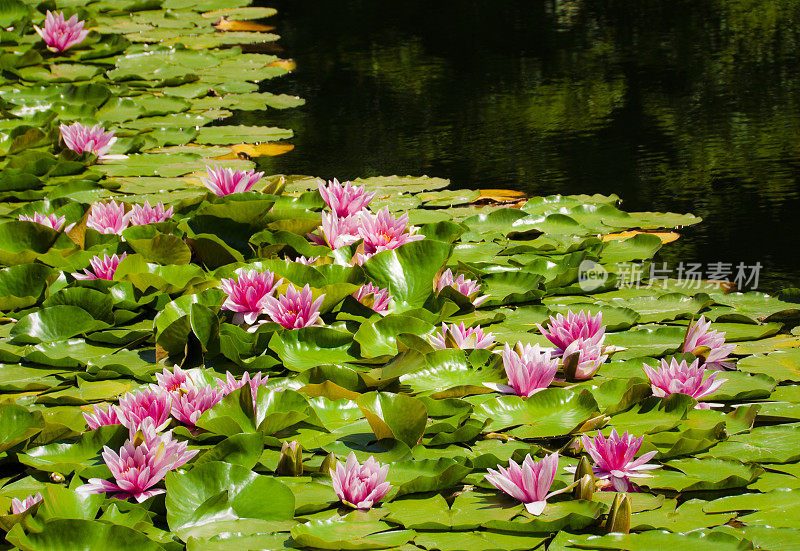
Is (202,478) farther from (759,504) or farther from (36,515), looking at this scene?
(759,504)

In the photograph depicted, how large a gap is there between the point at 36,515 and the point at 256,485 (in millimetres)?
415

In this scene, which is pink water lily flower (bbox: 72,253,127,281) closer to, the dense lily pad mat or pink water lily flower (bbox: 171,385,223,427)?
the dense lily pad mat

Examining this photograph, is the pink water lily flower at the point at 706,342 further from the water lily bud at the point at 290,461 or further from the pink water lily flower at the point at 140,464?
the pink water lily flower at the point at 140,464

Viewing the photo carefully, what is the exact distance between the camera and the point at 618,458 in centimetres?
189

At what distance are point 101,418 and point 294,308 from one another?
65 cm

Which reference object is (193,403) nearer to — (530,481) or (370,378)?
(370,378)

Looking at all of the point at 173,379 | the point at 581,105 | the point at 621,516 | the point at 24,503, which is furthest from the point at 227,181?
the point at 581,105

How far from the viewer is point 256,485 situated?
1.84 metres

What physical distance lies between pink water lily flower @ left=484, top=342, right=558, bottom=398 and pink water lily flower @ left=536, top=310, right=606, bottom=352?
0.17 m

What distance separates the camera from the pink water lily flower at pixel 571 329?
94.3 inches

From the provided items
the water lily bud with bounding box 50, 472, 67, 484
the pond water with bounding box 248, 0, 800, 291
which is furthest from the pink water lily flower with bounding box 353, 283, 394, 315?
the pond water with bounding box 248, 0, 800, 291

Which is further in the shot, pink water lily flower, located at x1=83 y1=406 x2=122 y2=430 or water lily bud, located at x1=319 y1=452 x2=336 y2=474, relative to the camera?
pink water lily flower, located at x1=83 y1=406 x2=122 y2=430

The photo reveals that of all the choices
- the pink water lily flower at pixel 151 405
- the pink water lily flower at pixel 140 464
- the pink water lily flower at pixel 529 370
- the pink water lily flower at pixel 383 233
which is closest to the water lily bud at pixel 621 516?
the pink water lily flower at pixel 529 370

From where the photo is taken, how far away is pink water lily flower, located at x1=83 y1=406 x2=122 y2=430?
2.05m
